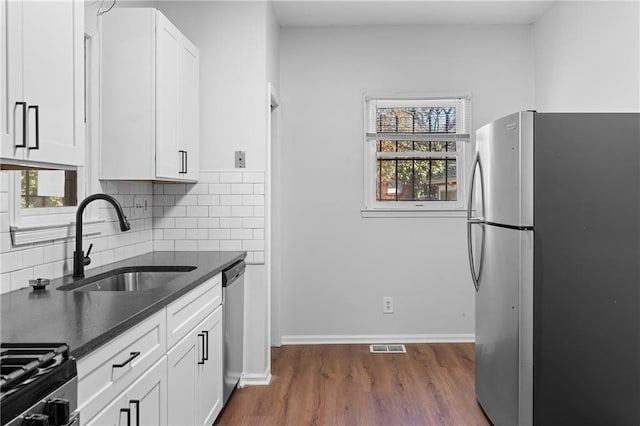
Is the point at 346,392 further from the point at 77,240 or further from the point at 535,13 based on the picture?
the point at 535,13

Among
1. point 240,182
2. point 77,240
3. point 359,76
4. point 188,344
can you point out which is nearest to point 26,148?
point 77,240

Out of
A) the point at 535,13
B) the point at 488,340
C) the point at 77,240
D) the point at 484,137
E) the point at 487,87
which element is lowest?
the point at 488,340

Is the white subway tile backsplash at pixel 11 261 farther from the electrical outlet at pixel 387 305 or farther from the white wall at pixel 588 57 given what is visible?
the white wall at pixel 588 57

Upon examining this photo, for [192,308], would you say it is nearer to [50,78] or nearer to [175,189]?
[50,78]

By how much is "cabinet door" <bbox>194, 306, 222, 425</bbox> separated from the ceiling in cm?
245

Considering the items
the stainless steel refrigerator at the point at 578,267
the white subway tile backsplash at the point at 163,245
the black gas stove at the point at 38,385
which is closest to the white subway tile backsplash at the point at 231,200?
the white subway tile backsplash at the point at 163,245

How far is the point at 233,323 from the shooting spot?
323 cm

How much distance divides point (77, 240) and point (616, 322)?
248 cm

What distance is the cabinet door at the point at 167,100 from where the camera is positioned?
2.91 metres

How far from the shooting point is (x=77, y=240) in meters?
2.42

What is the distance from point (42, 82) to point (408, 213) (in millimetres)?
3362

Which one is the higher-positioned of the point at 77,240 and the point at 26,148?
the point at 26,148

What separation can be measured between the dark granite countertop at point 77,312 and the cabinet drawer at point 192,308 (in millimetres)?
56

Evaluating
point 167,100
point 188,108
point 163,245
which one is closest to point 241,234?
point 163,245
